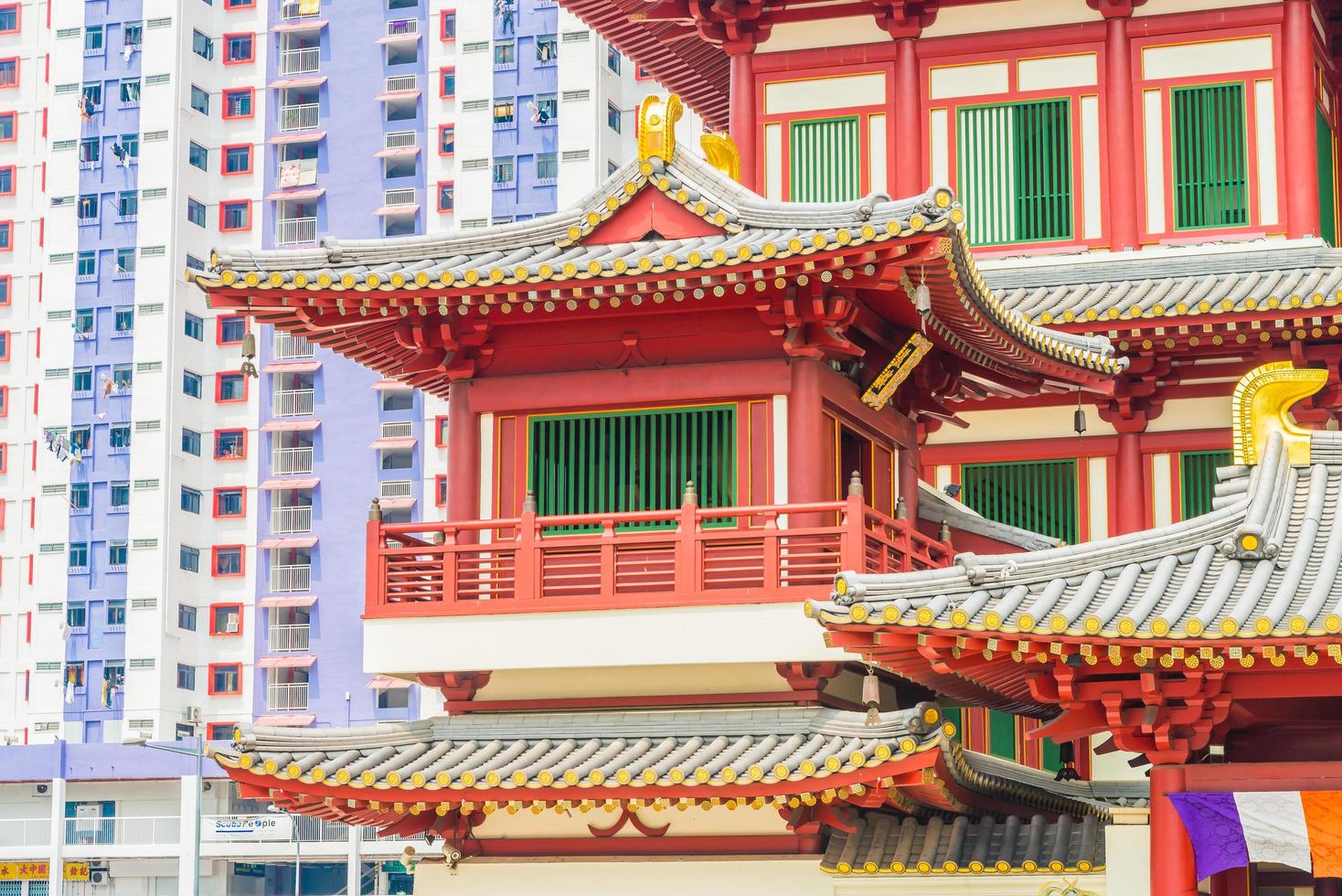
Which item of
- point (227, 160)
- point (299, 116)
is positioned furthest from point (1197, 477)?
point (227, 160)

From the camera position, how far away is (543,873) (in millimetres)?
19516

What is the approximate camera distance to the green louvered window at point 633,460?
67.2 feet

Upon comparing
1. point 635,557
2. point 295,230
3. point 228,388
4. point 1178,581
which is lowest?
point 1178,581

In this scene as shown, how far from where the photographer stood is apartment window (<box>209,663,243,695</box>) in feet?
291

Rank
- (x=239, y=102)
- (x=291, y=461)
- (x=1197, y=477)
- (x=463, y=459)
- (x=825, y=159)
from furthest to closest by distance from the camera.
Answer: (x=239, y=102) → (x=291, y=461) → (x=825, y=159) → (x=1197, y=477) → (x=463, y=459)

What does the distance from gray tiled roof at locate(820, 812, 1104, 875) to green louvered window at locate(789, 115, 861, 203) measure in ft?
35.4

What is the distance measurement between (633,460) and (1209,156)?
32.9ft

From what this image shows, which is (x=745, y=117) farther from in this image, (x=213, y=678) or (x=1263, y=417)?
(x=213, y=678)

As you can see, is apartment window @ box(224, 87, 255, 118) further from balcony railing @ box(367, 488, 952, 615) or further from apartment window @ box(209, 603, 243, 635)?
balcony railing @ box(367, 488, 952, 615)

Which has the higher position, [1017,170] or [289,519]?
[1017,170]

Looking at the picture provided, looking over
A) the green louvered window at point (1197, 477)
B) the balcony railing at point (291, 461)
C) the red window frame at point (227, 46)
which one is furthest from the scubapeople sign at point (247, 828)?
the green louvered window at point (1197, 477)

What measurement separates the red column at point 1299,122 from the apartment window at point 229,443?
7040 cm

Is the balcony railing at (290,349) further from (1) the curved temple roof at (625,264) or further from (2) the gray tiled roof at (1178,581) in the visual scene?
(2) the gray tiled roof at (1178,581)

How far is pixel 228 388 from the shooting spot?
92062mm
